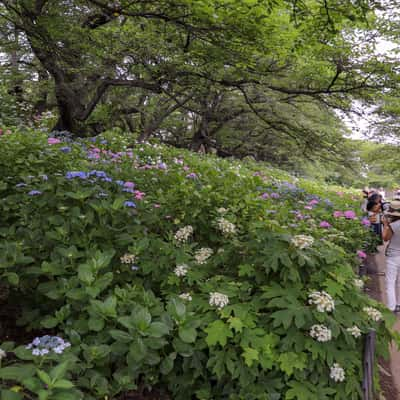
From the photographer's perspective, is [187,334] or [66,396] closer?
[66,396]

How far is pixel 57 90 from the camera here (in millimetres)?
6938

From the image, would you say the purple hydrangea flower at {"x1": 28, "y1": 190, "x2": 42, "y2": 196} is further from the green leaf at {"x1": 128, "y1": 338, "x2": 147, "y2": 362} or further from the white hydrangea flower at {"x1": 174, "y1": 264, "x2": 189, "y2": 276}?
the green leaf at {"x1": 128, "y1": 338, "x2": 147, "y2": 362}

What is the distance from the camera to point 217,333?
1.65 m

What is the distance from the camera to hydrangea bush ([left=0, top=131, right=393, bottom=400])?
1.40 m

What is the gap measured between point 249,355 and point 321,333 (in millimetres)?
406

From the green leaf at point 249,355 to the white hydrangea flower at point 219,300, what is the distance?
26 centimetres

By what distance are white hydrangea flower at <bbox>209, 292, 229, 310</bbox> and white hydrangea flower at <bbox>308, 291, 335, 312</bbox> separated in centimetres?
48

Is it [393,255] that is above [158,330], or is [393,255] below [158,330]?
below

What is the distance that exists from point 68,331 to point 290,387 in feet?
4.08

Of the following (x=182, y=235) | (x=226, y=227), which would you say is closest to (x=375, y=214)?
(x=226, y=227)

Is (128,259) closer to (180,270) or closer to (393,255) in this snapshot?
(180,270)

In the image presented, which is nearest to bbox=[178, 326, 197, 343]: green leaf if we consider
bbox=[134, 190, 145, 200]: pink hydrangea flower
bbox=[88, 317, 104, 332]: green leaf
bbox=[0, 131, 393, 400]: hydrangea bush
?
bbox=[0, 131, 393, 400]: hydrangea bush

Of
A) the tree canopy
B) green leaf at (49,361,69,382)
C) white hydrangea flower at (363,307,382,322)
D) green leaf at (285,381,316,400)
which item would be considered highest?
the tree canopy

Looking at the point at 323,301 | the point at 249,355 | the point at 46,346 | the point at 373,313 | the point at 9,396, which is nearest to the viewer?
the point at 9,396
